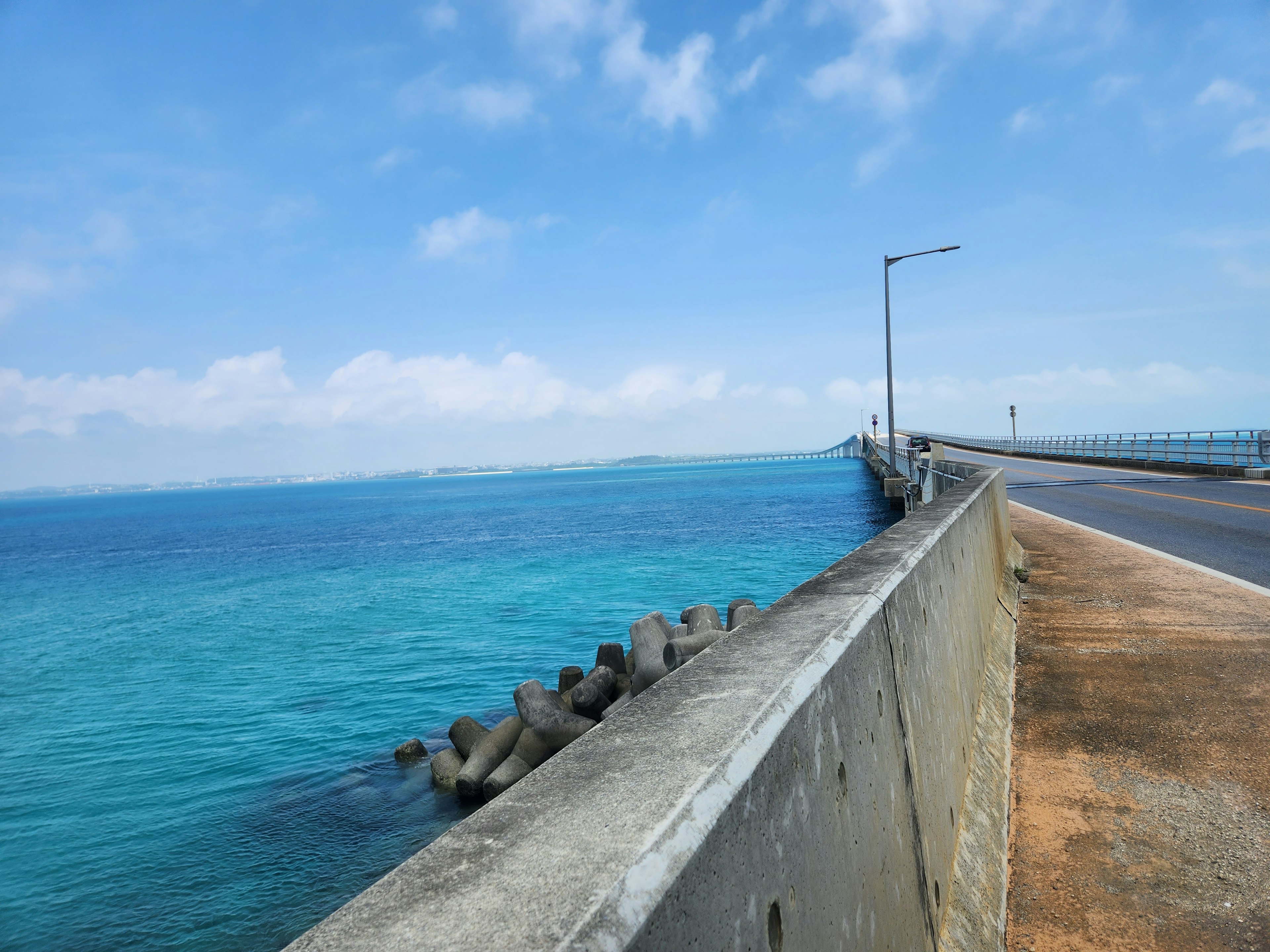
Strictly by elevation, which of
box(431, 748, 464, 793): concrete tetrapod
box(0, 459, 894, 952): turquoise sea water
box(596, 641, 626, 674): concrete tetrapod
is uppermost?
box(596, 641, 626, 674): concrete tetrapod

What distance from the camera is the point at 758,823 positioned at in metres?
1.55

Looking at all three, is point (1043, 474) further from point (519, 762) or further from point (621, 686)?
point (519, 762)

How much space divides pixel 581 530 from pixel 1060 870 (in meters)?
47.5

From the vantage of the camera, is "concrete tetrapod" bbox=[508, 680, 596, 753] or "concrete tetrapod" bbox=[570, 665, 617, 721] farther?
"concrete tetrapod" bbox=[570, 665, 617, 721]

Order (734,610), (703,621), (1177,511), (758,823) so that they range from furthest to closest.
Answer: (1177,511) < (734,610) < (703,621) < (758,823)

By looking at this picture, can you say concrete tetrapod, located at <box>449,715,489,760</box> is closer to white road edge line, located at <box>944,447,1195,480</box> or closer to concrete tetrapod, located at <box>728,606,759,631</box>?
concrete tetrapod, located at <box>728,606,759,631</box>

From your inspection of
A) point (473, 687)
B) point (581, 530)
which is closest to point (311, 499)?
point (581, 530)

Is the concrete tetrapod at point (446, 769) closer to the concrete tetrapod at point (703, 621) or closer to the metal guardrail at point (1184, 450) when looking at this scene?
the concrete tetrapod at point (703, 621)

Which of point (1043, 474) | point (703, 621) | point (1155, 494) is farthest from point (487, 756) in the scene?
point (1043, 474)

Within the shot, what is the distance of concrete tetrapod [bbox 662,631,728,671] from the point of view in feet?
32.7

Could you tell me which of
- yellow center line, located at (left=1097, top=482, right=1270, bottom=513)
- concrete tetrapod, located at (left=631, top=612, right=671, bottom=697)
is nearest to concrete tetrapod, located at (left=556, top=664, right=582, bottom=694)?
concrete tetrapod, located at (left=631, top=612, right=671, bottom=697)

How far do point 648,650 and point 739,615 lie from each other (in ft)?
6.18

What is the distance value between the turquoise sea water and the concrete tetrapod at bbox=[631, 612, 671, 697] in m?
2.72

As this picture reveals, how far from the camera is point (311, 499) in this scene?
184 meters
